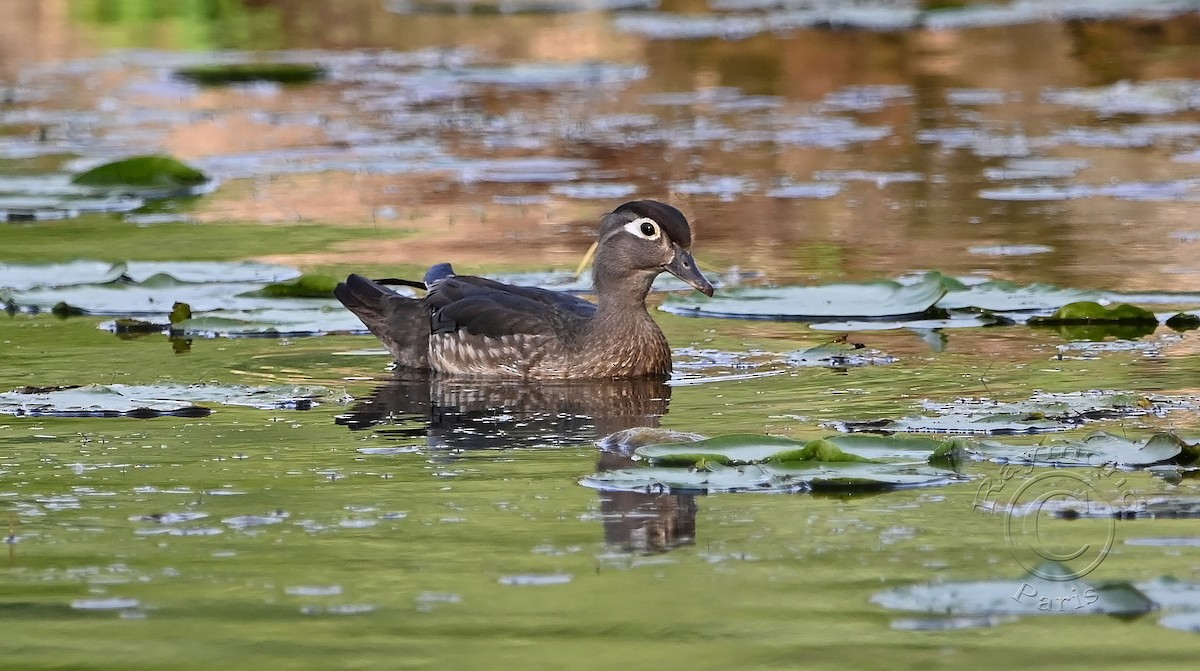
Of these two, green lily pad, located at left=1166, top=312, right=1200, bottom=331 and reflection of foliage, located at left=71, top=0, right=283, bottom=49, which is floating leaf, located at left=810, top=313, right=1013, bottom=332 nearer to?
green lily pad, located at left=1166, top=312, right=1200, bottom=331

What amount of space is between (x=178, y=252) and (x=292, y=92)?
9.07 m

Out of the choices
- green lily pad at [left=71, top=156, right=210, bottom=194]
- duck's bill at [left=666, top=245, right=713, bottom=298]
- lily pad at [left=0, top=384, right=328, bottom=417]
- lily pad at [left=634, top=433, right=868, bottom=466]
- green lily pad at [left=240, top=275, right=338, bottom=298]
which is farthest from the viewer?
green lily pad at [left=71, top=156, right=210, bottom=194]

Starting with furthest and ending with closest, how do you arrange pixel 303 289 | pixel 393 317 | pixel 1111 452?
1. pixel 303 289
2. pixel 393 317
3. pixel 1111 452

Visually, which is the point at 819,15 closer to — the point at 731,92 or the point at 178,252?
the point at 731,92

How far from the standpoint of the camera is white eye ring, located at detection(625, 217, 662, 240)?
848 centimetres

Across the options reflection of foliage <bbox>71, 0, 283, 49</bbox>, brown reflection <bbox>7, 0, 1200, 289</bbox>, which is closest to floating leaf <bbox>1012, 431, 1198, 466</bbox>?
brown reflection <bbox>7, 0, 1200, 289</bbox>

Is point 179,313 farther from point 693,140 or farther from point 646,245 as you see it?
point 693,140

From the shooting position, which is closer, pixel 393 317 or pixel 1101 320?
pixel 1101 320

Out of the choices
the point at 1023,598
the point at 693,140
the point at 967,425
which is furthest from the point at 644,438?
the point at 693,140

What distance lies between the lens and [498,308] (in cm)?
856

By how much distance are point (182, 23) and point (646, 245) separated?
64.7 ft

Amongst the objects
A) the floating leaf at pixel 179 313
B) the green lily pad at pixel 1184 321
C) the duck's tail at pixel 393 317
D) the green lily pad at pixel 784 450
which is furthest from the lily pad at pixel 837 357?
the floating leaf at pixel 179 313

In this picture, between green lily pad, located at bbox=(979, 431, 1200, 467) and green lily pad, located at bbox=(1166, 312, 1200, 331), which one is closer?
green lily pad, located at bbox=(979, 431, 1200, 467)

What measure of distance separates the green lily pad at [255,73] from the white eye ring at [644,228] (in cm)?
1143
